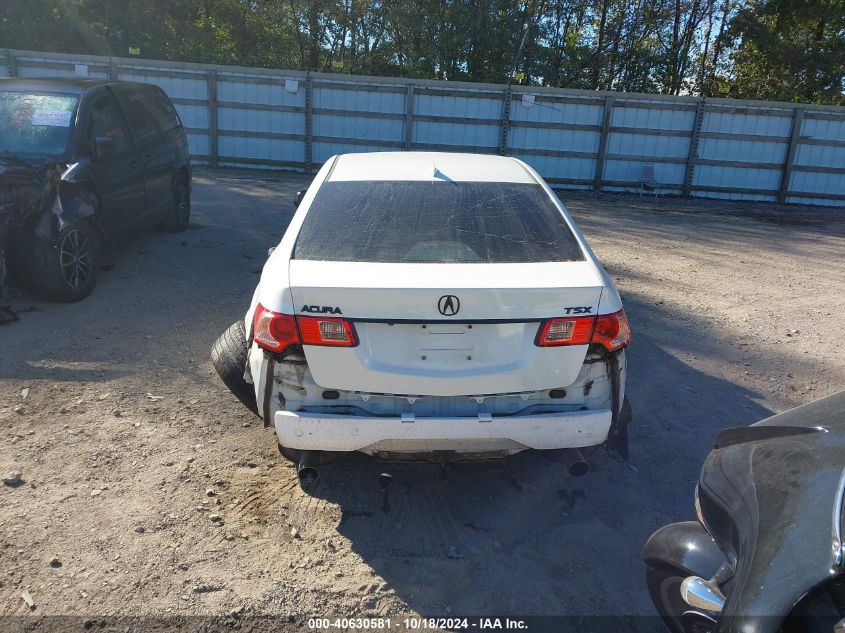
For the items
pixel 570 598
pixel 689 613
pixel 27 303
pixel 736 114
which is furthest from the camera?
pixel 736 114

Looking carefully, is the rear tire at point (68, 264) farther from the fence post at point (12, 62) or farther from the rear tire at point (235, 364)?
the fence post at point (12, 62)

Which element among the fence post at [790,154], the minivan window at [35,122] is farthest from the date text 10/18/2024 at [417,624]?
the fence post at [790,154]

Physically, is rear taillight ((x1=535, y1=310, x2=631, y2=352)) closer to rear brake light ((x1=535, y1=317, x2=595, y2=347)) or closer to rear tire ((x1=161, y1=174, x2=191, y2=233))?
rear brake light ((x1=535, y1=317, x2=595, y2=347))

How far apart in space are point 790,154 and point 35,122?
15.8 metres

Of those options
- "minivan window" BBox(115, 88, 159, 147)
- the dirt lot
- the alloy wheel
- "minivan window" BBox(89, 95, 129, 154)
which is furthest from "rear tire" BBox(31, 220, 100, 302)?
"minivan window" BBox(115, 88, 159, 147)

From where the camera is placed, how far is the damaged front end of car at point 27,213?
5.95 meters

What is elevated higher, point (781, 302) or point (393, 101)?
point (393, 101)

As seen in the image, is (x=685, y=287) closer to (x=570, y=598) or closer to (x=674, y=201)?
(x=570, y=598)

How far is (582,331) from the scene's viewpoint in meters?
3.24

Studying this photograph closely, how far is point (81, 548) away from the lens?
322 cm

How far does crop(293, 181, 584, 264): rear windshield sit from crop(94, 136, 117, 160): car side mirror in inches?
140

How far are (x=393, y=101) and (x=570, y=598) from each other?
14.9m

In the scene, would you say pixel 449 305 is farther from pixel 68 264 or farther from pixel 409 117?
pixel 409 117

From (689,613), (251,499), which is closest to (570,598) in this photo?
(689,613)
